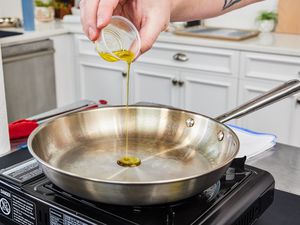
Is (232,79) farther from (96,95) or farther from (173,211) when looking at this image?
(173,211)

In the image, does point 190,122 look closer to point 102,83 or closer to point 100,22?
point 100,22

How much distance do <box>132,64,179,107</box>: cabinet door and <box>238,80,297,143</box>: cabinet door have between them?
1.44ft

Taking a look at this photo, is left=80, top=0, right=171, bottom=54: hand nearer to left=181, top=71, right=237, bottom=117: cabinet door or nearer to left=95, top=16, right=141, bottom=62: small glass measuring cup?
left=95, top=16, right=141, bottom=62: small glass measuring cup

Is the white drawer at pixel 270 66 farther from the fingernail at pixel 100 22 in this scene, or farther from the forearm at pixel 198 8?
the fingernail at pixel 100 22

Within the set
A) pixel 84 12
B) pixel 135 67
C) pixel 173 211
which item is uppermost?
pixel 84 12

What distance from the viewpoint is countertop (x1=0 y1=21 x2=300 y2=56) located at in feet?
7.25

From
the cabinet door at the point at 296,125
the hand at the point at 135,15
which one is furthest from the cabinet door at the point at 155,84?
the hand at the point at 135,15

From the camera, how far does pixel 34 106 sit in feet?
9.19

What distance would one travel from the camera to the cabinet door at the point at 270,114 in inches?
89.1

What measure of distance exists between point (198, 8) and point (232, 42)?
3.78 feet

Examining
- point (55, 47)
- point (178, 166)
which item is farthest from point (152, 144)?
point (55, 47)

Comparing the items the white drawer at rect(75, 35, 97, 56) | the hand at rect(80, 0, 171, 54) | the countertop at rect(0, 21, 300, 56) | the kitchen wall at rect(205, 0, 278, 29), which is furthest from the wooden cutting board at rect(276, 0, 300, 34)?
the hand at rect(80, 0, 171, 54)

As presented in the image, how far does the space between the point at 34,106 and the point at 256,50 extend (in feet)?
4.62

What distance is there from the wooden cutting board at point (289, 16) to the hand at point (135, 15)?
1.71 m
